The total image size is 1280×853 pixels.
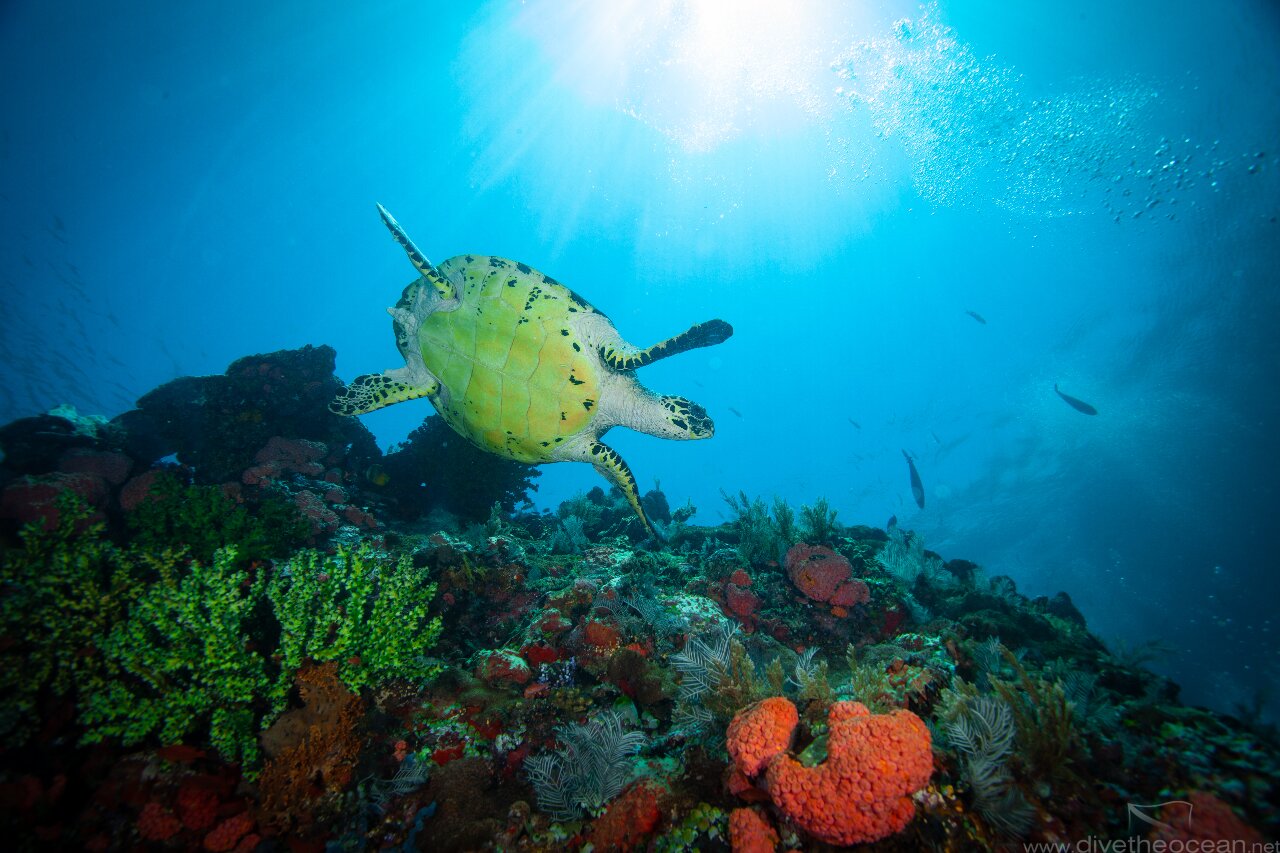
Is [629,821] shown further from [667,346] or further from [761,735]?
[667,346]

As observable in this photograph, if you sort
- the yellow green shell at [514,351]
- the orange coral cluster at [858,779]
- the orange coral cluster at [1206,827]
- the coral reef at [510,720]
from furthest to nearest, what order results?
the yellow green shell at [514,351] < the coral reef at [510,720] < the orange coral cluster at [858,779] < the orange coral cluster at [1206,827]

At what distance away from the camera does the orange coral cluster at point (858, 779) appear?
1.70m

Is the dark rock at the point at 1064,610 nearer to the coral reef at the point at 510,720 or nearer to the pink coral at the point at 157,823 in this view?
the coral reef at the point at 510,720

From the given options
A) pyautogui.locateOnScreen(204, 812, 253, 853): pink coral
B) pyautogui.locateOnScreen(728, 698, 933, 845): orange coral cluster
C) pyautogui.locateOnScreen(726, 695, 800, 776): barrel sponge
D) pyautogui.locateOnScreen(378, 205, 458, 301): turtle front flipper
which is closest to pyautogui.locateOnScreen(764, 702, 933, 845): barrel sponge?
pyautogui.locateOnScreen(728, 698, 933, 845): orange coral cluster

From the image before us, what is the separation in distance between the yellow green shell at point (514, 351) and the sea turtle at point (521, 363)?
0.01 m

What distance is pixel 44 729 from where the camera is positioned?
7.98ft

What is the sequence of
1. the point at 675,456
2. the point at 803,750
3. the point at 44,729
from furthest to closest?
the point at 675,456 → the point at 44,729 → the point at 803,750

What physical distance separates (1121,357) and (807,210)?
32924mm

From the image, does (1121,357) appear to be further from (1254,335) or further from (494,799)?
(494,799)

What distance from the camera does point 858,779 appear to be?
1.73 metres

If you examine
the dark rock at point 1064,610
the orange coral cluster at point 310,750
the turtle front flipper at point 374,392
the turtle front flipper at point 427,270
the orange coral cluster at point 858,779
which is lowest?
the orange coral cluster at point 310,750

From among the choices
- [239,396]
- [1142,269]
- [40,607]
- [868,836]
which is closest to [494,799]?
[868,836]

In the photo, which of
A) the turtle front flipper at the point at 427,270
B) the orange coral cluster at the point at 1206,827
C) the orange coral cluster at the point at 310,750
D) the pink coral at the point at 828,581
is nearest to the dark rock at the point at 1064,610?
the pink coral at the point at 828,581

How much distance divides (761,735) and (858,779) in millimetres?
423
